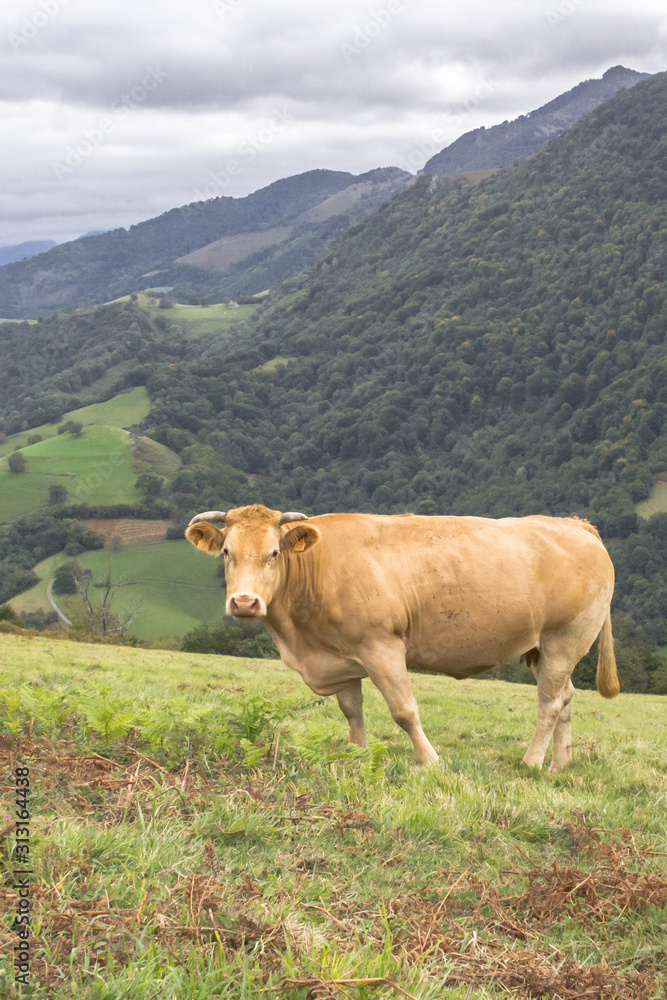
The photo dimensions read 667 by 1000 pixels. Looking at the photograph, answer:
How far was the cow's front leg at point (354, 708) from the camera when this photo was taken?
8.49 metres

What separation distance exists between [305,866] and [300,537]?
3.77 m

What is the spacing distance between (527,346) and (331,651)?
183 meters

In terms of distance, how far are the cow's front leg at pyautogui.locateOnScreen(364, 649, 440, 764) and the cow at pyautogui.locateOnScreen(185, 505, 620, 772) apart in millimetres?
11

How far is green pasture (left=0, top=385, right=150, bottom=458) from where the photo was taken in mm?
183225

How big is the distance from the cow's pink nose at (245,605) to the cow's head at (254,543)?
37mm

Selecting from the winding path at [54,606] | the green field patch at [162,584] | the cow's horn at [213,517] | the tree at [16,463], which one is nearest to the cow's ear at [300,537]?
the cow's horn at [213,517]

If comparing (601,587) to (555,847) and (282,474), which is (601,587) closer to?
(555,847)

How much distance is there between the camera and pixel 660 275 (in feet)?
539

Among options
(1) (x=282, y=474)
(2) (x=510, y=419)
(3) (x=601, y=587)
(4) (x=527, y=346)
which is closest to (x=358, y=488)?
(1) (x=282, y=474)

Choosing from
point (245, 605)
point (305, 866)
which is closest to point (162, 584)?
point (245, 605)

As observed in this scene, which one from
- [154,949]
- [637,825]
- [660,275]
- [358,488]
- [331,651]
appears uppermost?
[660,275]

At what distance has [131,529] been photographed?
142750mm

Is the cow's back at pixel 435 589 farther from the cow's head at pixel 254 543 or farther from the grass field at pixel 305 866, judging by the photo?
the grass field at pixel 305 866

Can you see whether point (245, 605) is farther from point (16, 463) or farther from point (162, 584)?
point (16, 463)
